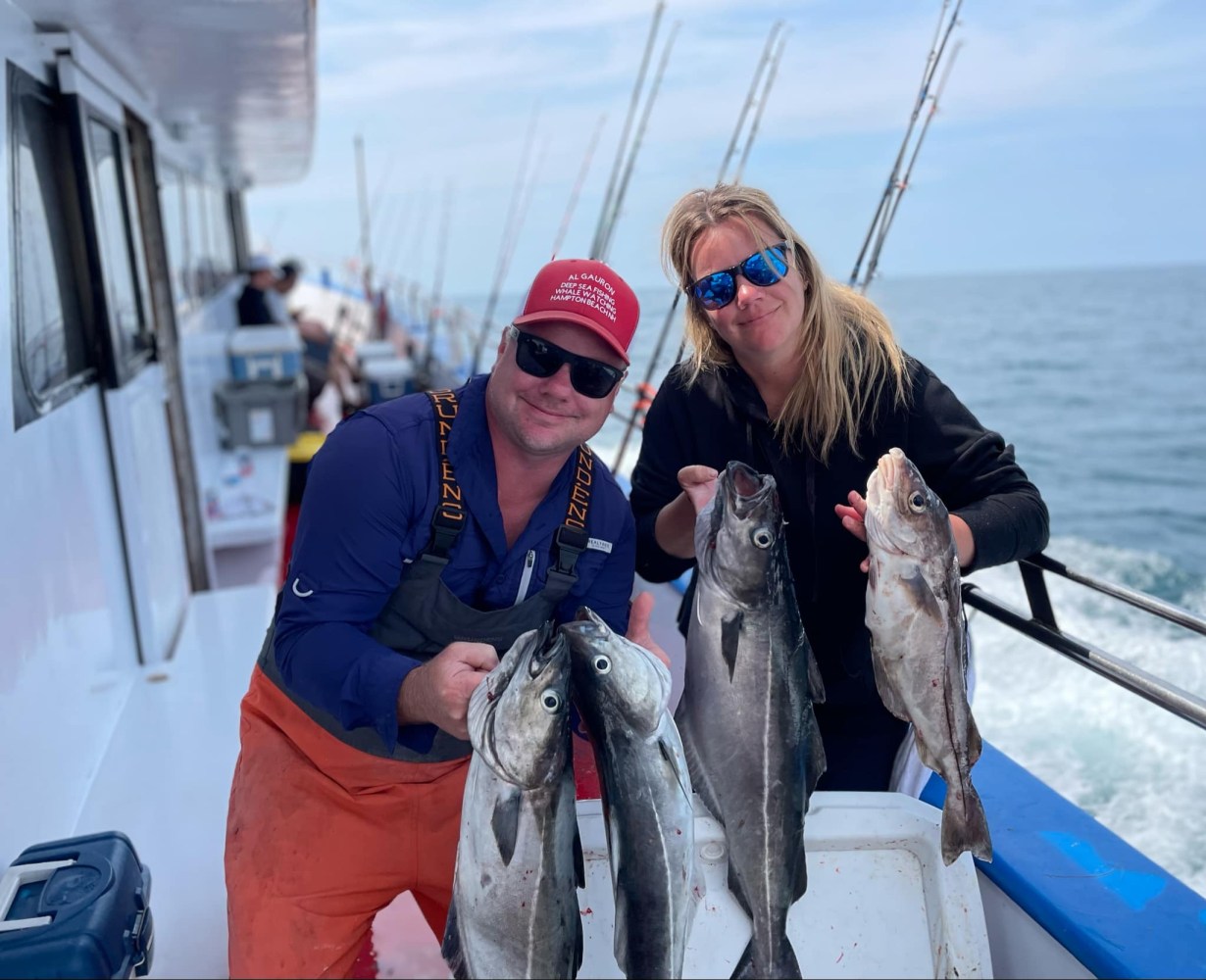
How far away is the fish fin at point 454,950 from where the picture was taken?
1.71 meters

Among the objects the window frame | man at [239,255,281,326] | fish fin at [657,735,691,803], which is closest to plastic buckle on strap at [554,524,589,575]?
fish fin at [657,735,691,803]

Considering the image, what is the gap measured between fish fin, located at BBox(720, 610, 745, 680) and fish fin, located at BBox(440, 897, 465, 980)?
703mm

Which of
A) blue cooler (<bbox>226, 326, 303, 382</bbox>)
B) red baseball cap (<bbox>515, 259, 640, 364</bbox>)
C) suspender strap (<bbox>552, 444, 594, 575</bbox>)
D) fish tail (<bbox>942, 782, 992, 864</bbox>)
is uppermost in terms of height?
red baseball cap (<bbox>515, 259, 640, 364</bbox>)

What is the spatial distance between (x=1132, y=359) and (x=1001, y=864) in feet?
53.7

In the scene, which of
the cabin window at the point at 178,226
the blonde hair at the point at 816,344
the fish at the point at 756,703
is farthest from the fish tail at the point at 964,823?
the cabin window at the point at 178,226

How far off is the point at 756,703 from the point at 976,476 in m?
0.88

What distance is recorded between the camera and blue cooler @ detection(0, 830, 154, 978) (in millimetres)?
1703

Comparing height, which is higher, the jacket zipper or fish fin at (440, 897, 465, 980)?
the jacket zipper

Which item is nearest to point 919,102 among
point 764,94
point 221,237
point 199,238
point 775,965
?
point 764,94

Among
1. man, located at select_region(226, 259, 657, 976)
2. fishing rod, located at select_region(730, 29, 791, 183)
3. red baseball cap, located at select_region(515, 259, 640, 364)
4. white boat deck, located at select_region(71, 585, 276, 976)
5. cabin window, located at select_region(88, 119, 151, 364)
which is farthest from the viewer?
fishing rod, located at select_region(730, 29, 791, 183)

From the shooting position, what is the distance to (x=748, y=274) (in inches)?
90.7

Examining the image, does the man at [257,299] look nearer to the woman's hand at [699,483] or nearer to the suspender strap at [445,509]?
the suspender strap at [445,509]

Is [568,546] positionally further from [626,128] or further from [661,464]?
[626,128]

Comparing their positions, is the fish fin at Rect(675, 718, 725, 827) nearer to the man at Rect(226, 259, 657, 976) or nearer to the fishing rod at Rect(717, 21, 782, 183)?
the man at Rect(226, 259, 657, 976)
